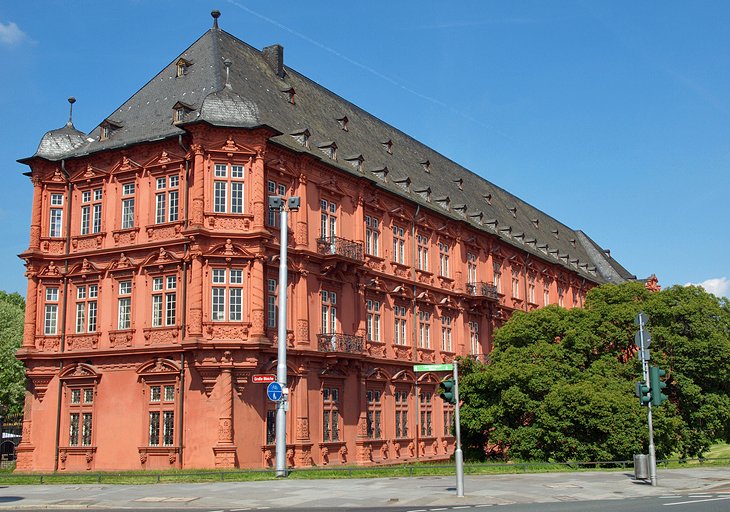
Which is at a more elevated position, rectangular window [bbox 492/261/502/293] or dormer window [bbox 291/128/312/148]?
dormer window [bbox 291/128/312/148]

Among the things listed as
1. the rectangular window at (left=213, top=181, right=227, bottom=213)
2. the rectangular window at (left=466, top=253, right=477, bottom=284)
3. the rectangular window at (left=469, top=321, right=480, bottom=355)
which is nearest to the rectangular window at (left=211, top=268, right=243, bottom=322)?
the rectangular window at (left=213, top=181, right=227, bottom=213)

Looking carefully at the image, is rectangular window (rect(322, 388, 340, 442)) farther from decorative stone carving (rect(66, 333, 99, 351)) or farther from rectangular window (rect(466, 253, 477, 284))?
rectangular window (rect(466, 253, 477, 284))

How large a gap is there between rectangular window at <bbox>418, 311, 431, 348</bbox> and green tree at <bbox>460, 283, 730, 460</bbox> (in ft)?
13.5

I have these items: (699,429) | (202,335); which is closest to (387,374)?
(202,335)

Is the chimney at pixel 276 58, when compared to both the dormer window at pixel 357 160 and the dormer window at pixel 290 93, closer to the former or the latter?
the dormer window at pixel 290 93

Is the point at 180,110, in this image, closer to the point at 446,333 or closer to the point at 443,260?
the point at 443,260

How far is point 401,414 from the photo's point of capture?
46.8 meters

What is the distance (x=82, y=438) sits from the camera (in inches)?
1489

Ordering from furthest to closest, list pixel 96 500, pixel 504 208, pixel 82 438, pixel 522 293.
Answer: pixel 504 208, pixel 522 293, pixel 82 438, pixel 96 500

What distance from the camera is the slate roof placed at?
3909 centimetres

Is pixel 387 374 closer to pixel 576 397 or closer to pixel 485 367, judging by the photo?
pixel 485 367

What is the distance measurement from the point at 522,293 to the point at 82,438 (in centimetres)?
3667

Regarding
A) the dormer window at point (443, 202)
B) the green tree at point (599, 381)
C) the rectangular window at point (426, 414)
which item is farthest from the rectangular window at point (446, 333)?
the dormer window at point (443, 202)

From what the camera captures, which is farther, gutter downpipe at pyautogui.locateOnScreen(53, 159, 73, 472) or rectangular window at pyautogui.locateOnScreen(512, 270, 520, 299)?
rectangular window at pyautogui.locateOnScreen(512, 270, 520, 299)
